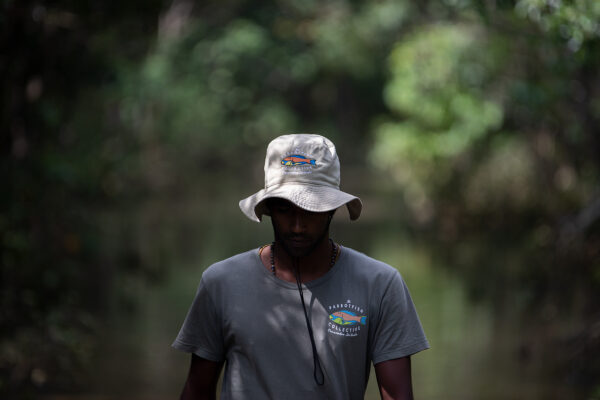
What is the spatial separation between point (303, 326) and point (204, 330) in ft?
1.16

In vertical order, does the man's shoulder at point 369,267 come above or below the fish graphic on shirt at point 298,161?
below

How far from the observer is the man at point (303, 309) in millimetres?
3014

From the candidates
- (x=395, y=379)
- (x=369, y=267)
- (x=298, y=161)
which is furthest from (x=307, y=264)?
(x=395, y=379)

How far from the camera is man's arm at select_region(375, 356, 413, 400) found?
307 cm

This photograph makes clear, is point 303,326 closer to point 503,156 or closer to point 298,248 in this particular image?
point 298,248

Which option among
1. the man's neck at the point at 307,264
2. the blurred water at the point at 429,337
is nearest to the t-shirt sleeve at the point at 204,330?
the man's neck at the point at 307,264

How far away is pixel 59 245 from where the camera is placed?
1295 centimetres

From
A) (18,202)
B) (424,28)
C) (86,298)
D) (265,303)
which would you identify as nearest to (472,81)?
(424,28)

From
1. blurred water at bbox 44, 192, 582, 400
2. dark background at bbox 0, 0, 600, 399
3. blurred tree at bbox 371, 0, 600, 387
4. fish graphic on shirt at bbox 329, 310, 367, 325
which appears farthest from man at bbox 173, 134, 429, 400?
blurred tree at bbox 371, 0, 600, 387

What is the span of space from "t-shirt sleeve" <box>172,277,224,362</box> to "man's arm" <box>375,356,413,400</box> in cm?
53

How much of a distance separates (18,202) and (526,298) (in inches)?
277

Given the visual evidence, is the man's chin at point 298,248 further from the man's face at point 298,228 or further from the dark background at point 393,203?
the dark background at point 393,203

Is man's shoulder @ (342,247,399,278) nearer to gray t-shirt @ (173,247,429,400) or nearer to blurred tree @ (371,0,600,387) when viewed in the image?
gray t-shirt @ (173,247,429,400)

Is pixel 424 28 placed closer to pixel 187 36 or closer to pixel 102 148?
pixel 102 148
